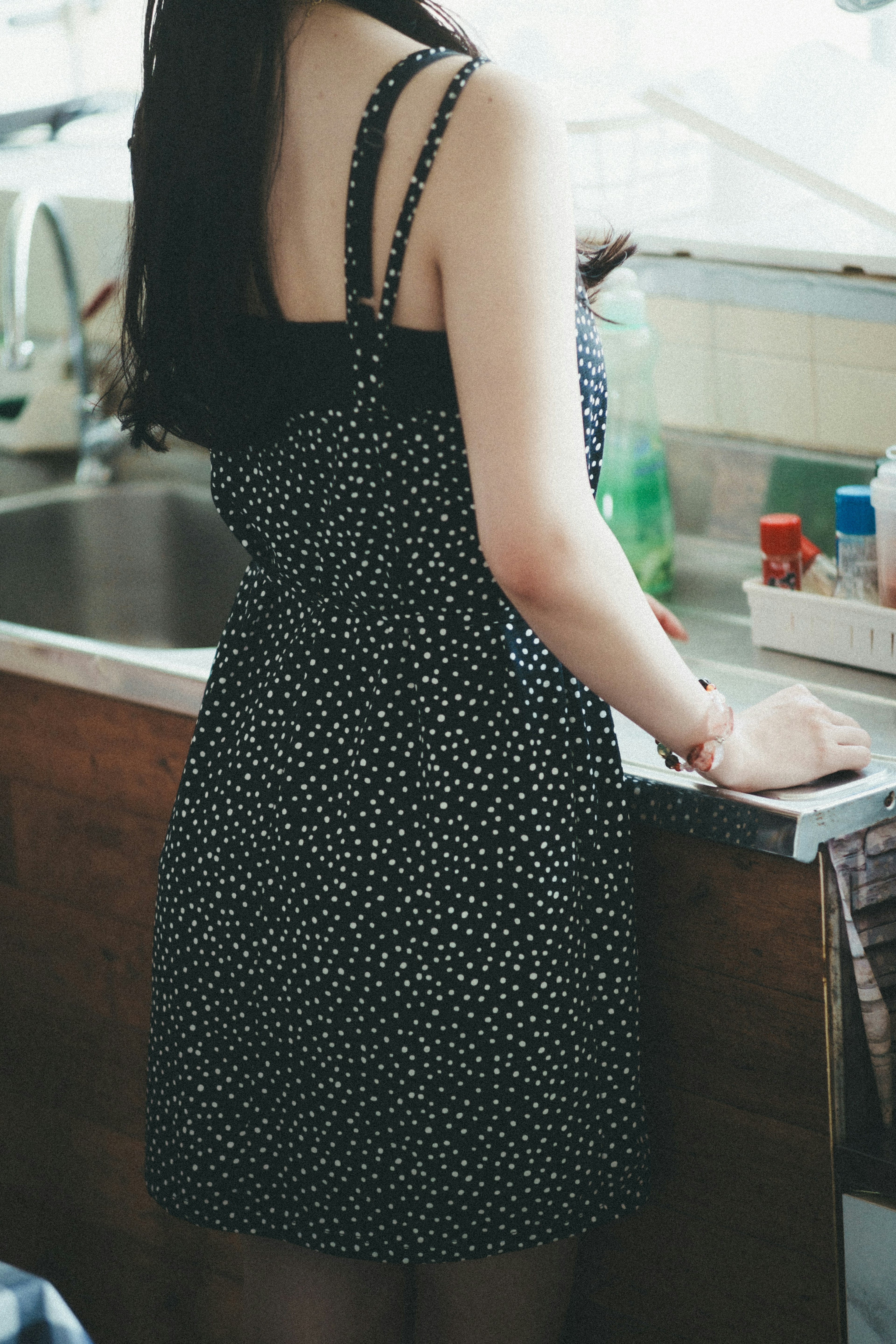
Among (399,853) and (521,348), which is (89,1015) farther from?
(521,348)

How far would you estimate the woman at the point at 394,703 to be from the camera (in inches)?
32.1

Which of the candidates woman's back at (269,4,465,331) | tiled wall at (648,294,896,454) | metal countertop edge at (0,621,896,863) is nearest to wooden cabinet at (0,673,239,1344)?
metal countertop edge at (0,621,896,863)

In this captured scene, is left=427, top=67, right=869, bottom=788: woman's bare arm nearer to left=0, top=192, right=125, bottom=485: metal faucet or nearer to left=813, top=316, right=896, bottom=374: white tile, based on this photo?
left=813, top=316, right=896, bottom=374: white tile

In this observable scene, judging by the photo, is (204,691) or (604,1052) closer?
(604,1052)

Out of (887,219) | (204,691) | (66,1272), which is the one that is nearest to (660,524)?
(887,219)

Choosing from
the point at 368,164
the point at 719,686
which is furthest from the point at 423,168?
the point at 719,686

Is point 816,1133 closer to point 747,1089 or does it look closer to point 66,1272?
point 747,1089

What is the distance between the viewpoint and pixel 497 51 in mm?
2029

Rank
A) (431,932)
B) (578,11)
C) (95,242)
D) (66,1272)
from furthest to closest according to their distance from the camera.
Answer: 1. (95,242)
2. (578,11)
3. (66,1272)
4. (431,932)

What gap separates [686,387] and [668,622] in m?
0.40

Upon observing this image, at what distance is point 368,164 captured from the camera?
2.70 feet

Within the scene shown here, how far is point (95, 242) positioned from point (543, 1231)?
1.79 metres

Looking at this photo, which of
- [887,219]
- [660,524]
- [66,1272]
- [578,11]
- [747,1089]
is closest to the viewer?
[747,1089]

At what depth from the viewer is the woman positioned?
0.82 meters
